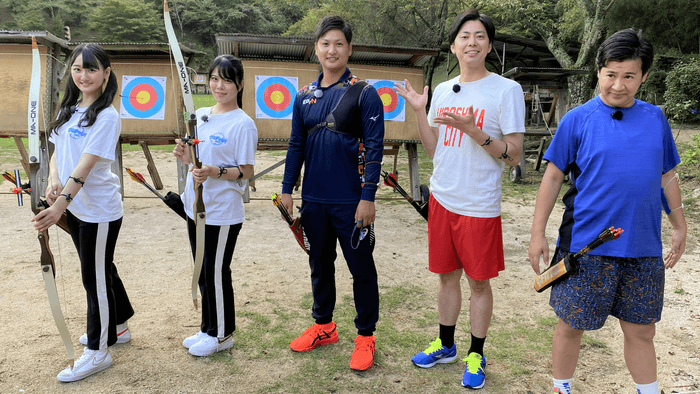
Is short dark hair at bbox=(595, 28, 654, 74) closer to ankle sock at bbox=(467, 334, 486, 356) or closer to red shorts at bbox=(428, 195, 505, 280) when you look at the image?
red shorts at bbox=(428, 195, 505, 280)

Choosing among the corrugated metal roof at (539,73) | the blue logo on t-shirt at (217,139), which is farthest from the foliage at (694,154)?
the blue logo on t-shirt at (217,139)

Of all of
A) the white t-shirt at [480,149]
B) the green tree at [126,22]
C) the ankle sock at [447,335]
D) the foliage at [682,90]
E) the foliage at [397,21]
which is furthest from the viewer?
the green tree at [126,22]

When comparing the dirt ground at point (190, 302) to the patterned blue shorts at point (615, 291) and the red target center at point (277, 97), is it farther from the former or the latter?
the red target center at point (277, 97)

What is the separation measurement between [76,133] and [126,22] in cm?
4483

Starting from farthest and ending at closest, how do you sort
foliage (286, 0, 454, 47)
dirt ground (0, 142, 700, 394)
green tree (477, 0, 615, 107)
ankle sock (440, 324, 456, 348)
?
foliage (286, 0, 454, 47) → green tree (477, 0, 615, 107) → ankle sock (440, 324, 456, 348) → dirt ground (0, 142, 700, 394)

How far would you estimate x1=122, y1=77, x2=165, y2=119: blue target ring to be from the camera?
7.09 m

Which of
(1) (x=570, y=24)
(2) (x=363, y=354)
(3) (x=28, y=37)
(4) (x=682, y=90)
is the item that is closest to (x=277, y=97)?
(3) (x=28, y=37)

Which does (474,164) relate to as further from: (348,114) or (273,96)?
(273,96)

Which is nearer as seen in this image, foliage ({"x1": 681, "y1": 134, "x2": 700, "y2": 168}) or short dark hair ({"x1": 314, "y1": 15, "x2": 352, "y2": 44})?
short dark hair ({"x1": 314, "y1": 15, "x2": 352, "y2": 44})

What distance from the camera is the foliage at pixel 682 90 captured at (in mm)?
12391

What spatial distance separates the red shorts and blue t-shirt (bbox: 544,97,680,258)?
16.9 inches

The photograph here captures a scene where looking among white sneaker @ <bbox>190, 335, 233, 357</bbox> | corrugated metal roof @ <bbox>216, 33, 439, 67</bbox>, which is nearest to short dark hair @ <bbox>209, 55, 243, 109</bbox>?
white sneaker @ <bbox>190, 335, 233, 357</bbox>

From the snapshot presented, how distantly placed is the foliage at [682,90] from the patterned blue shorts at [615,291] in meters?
12.6

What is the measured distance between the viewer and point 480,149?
2.38 metres
